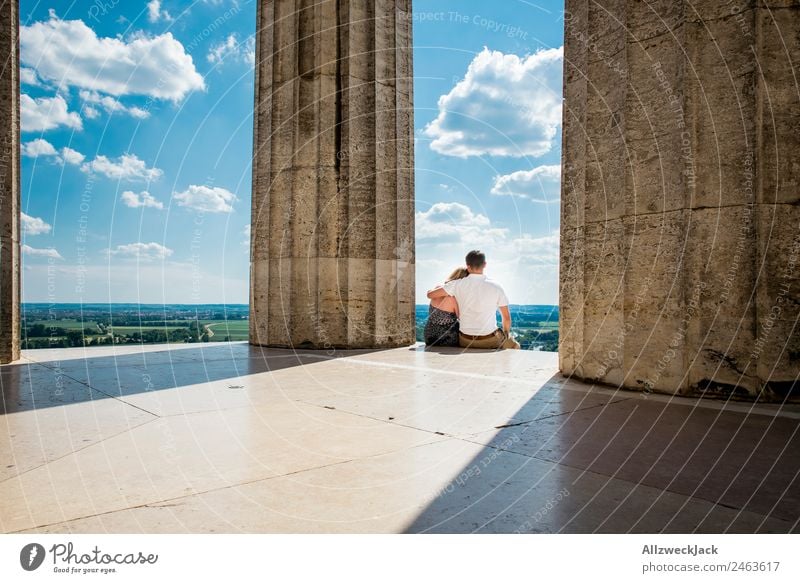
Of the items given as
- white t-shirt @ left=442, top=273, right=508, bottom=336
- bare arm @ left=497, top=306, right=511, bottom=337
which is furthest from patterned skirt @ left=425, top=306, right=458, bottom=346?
bare arm @ left=497, top=306, right=511, bottom=337

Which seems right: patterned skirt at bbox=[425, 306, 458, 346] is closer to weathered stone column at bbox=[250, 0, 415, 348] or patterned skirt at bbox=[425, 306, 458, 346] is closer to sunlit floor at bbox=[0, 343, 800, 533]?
weathered stone column at bbox=[250, 0, 415, 348]

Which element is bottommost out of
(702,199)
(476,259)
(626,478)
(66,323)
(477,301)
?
(626,478)

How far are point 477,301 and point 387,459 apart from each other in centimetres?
648

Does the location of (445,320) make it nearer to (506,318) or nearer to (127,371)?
(506,318)

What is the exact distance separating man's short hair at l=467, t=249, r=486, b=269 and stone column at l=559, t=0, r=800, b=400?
379 centimetres

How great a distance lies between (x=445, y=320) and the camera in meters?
10.0

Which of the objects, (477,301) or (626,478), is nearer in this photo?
(626,478)

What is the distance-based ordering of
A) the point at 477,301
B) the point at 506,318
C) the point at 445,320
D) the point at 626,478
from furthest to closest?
the point at 445,320, the point at 506,318, the point at 477,301, the point at 626,478

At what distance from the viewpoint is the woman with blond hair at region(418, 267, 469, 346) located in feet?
32.6

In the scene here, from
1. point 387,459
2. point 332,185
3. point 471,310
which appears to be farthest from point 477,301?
point 387,459

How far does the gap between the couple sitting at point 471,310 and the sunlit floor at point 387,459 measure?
3628 mm

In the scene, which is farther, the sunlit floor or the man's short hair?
the man's short hair

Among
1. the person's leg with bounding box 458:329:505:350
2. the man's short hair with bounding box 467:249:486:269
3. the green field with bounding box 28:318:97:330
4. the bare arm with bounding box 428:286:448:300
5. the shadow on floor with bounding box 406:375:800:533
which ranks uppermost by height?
the man's short hair with bounding box 467:249:486:269
